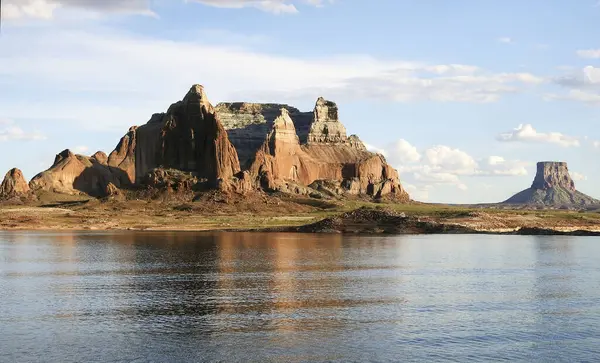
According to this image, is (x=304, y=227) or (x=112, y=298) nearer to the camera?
(x=112, y=298)

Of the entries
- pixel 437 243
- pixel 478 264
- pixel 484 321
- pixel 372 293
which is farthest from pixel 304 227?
pixel 484 321

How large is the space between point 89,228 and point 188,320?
14722 centimetres

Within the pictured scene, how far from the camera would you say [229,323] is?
5228 centimetres

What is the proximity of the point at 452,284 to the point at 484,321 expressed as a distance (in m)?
21.1

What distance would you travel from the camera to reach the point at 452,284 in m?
75.2

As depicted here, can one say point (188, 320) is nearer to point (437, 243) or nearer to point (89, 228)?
point (437, 243)

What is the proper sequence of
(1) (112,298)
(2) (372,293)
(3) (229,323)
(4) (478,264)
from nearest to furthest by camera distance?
(3) (229,323) < (1) (112,298) < (2) (372,293) < (4) (478,264)

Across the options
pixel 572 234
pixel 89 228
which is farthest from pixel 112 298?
pixel 572 234

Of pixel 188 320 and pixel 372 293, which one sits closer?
pixel 188 320

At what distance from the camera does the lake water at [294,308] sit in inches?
1763

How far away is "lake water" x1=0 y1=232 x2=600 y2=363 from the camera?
147 ft

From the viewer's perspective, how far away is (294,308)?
59344 millimetres

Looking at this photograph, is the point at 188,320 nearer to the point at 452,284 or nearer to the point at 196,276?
the point at 196,276

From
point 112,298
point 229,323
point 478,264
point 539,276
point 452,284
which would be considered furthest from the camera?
point 478,264
